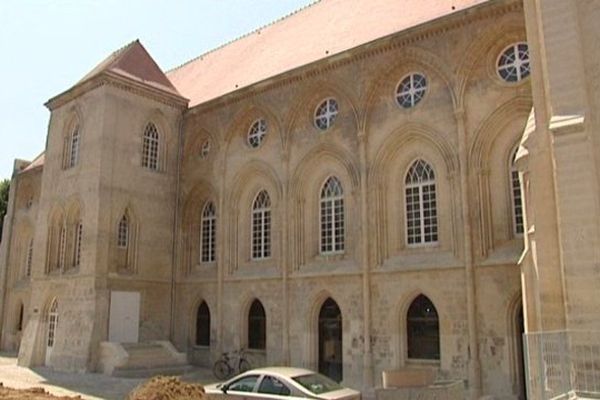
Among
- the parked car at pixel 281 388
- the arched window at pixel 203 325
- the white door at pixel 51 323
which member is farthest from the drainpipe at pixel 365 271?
the white door at pixel 51 323

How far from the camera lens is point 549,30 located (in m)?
10.8

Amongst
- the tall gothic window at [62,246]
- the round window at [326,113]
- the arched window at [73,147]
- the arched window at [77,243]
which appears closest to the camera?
the round window at [326,113]

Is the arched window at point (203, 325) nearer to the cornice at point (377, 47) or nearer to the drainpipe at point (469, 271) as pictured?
the cornice at point (377, 47)

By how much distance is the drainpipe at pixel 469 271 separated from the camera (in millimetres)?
15055

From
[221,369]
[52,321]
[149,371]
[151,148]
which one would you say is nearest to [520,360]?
[221,369]

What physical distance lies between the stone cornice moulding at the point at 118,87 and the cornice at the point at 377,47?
1.90 m

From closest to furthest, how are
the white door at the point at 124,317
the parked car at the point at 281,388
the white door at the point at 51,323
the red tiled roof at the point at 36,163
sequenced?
the parked car at the point at 281,388
the white door at the point at 124,317
the white door at the point at 51,323
the red tiled roof at the point at 36,163

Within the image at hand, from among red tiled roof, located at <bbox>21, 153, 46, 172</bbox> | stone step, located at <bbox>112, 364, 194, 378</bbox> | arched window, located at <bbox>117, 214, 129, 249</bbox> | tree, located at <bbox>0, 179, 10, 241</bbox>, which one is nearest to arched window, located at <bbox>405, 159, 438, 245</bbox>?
stone step, located at <bbox>112, 364, 194, 378</bbox>

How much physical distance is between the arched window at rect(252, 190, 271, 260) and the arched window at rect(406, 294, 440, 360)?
6.50 m

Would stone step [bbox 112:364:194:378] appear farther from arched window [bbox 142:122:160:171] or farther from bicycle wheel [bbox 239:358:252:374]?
arched window [bbox 142:122:160:171]

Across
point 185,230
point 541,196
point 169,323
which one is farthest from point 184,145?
point 541,196

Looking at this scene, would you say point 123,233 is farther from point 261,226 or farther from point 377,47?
point 377,47

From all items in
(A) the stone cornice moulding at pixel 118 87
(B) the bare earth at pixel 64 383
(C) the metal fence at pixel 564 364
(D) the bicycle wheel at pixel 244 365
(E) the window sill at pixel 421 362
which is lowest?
(B) the bare earth at pixel 64 383

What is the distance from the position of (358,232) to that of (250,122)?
7.20 metres
